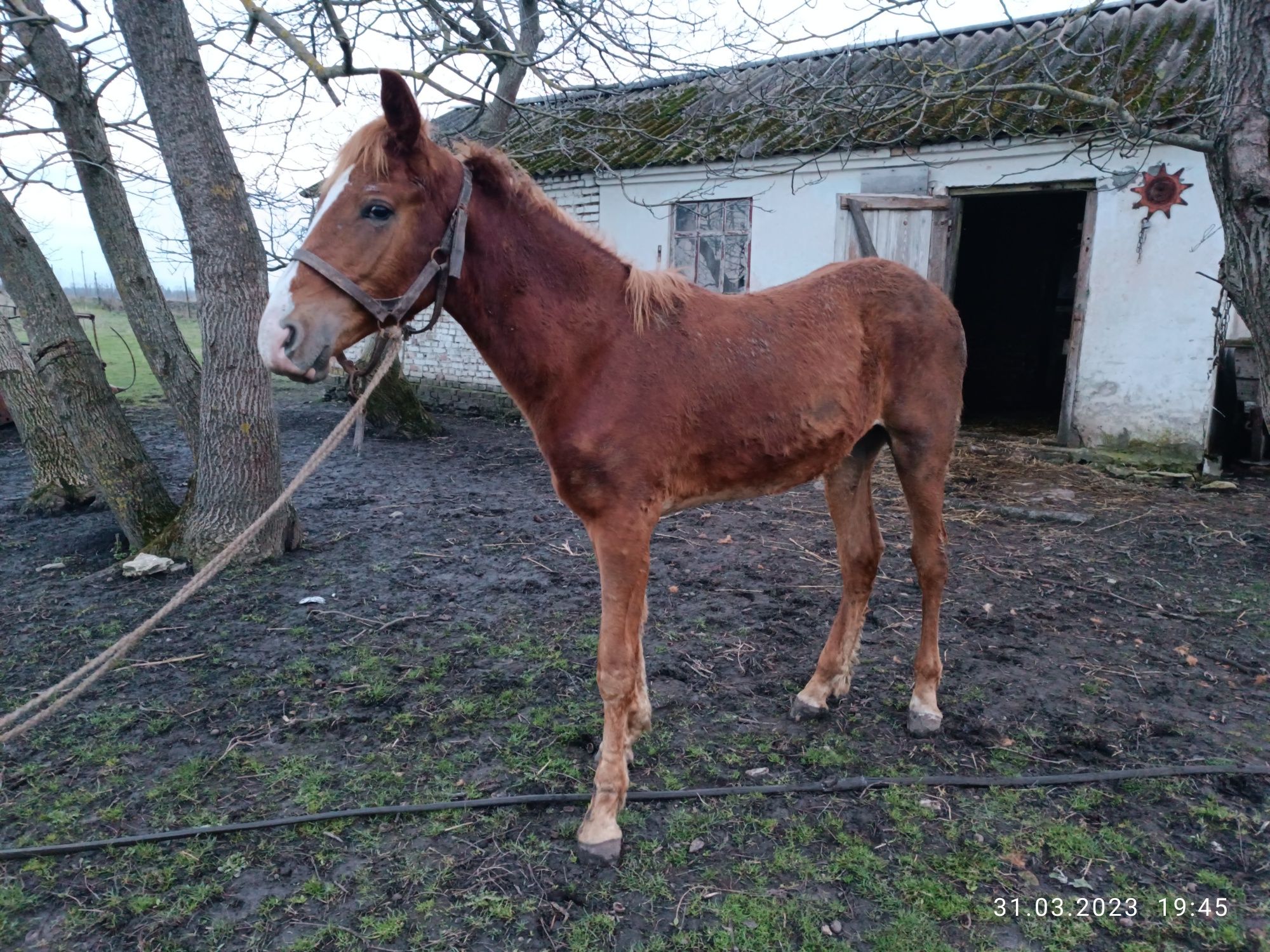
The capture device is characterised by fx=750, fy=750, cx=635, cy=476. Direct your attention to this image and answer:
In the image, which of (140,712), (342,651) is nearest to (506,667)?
(342,651)

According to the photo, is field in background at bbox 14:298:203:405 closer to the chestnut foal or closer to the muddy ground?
the muddy ground

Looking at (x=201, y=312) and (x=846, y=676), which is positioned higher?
(x=201, y=312)

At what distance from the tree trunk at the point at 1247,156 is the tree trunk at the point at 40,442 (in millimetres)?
7846

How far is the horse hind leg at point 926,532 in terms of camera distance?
10.2ft

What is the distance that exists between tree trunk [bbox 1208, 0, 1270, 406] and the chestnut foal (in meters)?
1.42

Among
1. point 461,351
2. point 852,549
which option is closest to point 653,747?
point 852,549

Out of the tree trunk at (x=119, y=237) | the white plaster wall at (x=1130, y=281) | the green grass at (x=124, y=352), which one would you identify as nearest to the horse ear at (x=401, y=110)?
the tree trunk at (x=119, y=237)

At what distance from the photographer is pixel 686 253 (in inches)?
399

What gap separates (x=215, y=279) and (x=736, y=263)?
21.8 ft

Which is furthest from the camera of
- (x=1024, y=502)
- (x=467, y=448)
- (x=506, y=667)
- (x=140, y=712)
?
(x=467, y=448)

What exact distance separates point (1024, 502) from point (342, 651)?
218 inches

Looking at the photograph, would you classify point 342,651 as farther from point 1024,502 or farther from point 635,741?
point 1024,502

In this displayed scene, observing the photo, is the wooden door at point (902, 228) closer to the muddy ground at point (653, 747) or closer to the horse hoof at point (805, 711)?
the muddy ground at point (653, 747)

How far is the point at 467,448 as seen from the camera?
29.5ft
